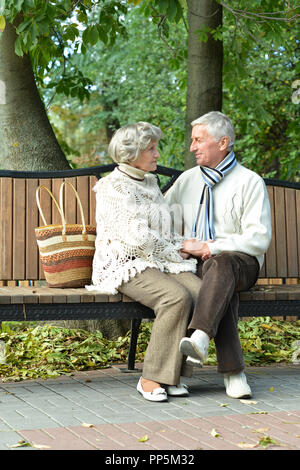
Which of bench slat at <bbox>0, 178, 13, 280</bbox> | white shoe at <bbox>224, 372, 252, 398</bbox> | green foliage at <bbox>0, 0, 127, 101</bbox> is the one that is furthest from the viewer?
green foliage at <bbox>0, 0, 127, 101</bbox>

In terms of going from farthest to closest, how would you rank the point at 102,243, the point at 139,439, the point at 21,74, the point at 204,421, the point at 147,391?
the point at 21,74, the point at 102,243, the point at 147,391, the point at 204,421, the point at 139,439

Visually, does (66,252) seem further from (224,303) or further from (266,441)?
(266,441)

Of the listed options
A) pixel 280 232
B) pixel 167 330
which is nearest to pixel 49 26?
pixel 280 232

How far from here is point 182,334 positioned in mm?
4008

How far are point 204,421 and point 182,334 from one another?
24.3 inches

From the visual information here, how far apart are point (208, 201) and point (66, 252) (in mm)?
988

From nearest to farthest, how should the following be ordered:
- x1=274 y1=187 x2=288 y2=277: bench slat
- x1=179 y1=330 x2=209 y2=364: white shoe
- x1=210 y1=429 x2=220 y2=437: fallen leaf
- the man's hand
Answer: x1=210 y1=429 x2=220 y2=437: fallen leaf → x1=179 y1=330 x2=209 y2=364: white shoe → the man's hand → x1=274 y1=187 x2=288 y2=277: bench slat

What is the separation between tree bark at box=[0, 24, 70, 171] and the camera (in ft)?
18.7

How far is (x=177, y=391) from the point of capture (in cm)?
406

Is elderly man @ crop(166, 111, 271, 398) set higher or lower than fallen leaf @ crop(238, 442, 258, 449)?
higher

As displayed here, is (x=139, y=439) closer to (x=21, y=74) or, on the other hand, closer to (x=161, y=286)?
(x=161, y=286)

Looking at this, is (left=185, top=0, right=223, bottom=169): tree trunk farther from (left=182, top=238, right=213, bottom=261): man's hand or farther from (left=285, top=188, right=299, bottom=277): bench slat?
(left=182, top=238, right=213, bottom=261): man's hand

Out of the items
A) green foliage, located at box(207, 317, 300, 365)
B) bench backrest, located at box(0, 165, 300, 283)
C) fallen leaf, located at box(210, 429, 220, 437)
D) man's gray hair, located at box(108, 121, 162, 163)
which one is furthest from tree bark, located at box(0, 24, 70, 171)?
fallen leaf, located at box(210, 429, 220, 437)
